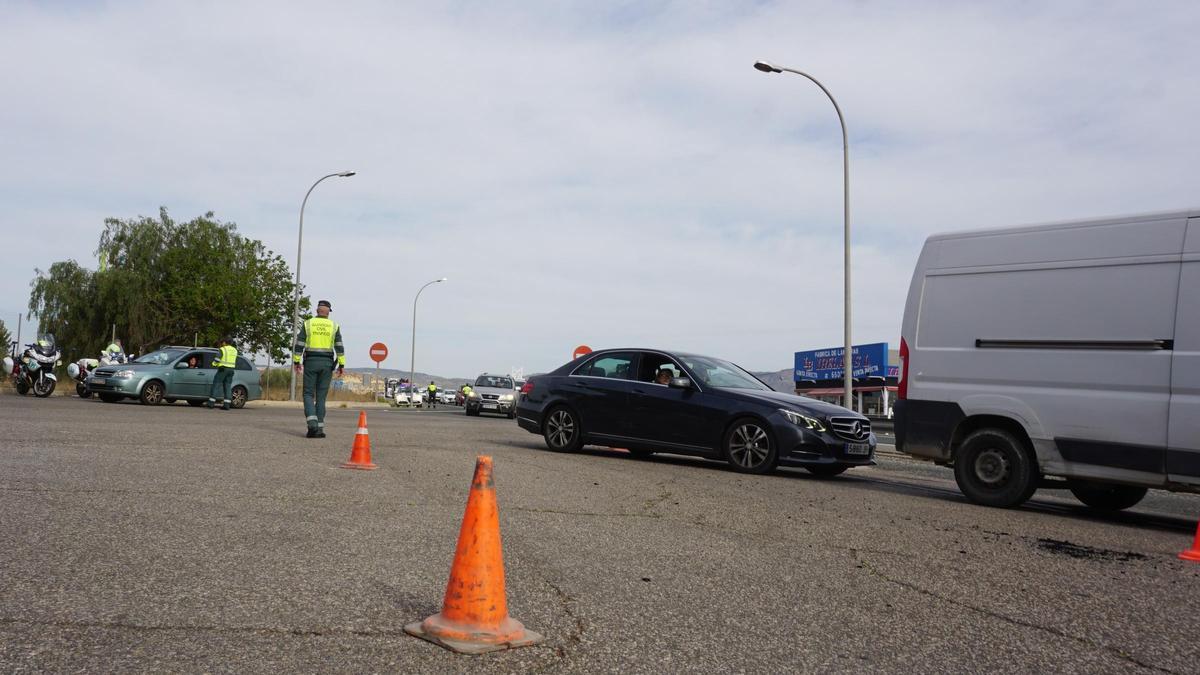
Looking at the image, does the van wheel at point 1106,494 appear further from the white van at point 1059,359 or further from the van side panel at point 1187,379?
the van side panel at point 1187,379

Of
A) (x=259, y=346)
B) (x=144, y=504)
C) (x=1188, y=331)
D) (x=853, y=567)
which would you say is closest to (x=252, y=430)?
(x=144, y=504)

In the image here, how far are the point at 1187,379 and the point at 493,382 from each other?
29685mm

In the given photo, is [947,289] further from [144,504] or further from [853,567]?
[144,504]

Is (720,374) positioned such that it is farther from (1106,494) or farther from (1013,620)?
(1013,620)

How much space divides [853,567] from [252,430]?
11.1 meters

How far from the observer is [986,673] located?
388cm

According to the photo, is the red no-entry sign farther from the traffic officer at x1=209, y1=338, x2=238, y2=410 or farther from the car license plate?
the car license plate

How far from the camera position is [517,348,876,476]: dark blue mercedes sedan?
11586mm

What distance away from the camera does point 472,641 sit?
3822 mm

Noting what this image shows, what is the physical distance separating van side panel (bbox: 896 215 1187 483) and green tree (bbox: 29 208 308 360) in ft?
159

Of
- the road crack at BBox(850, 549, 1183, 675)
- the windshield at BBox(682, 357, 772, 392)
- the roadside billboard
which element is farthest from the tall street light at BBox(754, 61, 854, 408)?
the roadside billboard

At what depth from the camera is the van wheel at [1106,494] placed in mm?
9875

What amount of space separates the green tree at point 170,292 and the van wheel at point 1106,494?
161 ft

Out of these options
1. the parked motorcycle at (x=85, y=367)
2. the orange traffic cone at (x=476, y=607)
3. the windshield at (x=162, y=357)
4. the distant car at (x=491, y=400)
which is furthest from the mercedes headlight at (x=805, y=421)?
the distant car at (x=491, y=400)
